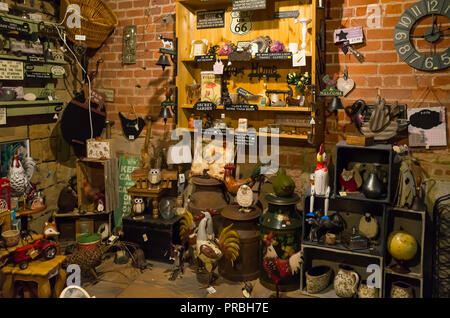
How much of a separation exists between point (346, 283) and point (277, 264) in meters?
0.53

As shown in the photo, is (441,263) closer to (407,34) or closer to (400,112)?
(400,112)

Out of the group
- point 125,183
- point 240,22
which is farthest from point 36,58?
point 240,22

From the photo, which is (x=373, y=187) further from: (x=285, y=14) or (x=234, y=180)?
(x=285, y=14)

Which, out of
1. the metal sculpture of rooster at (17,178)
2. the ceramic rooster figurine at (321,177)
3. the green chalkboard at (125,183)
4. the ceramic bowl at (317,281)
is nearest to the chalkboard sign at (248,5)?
the ceramic rooster figurine at (321,177)

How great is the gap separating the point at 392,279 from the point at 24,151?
3384mm

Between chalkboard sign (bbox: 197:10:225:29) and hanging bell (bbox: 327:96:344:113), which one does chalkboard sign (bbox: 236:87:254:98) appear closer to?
chalkboard sign (bbox: 197:10:225:29)

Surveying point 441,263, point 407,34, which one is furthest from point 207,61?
point 441,263

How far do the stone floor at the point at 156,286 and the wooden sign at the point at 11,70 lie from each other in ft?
6.07

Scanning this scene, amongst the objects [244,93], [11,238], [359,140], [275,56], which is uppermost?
[275,56]

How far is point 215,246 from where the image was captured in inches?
126

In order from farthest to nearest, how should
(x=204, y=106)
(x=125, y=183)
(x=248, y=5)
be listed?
1. (x=125, y=183)
2. (x=204, y=106)
3. (x=248, y=5)

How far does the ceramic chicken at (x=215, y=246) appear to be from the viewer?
125 inches

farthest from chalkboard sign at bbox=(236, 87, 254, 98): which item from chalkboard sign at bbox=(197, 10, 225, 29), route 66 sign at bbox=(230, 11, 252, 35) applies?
chalkboard sign at bbox=(197, 10, 225, 29)

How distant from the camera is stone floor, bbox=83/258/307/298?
3.16 meters
